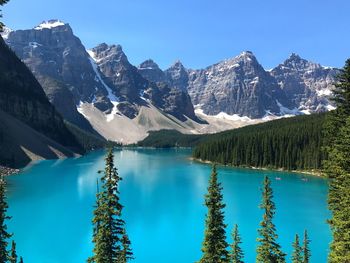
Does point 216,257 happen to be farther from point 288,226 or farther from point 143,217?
point 143,217

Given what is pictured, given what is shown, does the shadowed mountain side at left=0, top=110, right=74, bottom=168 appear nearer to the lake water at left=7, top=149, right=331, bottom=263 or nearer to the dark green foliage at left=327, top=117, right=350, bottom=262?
the lake water at left=7, top=149, right=331, bottom=263

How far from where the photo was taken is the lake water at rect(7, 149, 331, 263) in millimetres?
52906

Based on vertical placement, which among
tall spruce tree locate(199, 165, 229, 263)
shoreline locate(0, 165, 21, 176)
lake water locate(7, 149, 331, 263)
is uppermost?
tall spruce tree locate(199, 165, 229, 263)

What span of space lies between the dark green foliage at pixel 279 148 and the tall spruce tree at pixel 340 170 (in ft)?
373

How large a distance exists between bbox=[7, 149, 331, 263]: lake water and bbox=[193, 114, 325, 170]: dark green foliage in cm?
2004

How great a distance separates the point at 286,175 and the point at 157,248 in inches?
3733

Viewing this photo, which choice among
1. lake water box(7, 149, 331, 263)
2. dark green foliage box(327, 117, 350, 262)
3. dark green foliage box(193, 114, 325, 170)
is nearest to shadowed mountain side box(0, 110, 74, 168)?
lake water box(7, 149, 331, 263)

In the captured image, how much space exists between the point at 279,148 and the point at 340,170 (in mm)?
138959

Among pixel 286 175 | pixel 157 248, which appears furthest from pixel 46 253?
pixel 286 175

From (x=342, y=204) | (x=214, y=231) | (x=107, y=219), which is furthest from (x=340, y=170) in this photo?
(x=107, y=219)

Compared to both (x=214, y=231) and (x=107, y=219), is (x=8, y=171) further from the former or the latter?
(x=214, y=231)

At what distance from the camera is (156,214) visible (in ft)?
245

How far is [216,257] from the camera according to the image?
916 inches

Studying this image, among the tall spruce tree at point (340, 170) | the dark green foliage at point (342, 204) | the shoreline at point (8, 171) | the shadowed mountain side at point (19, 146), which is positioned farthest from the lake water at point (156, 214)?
the shadowed mountain side at point (19, 146)
